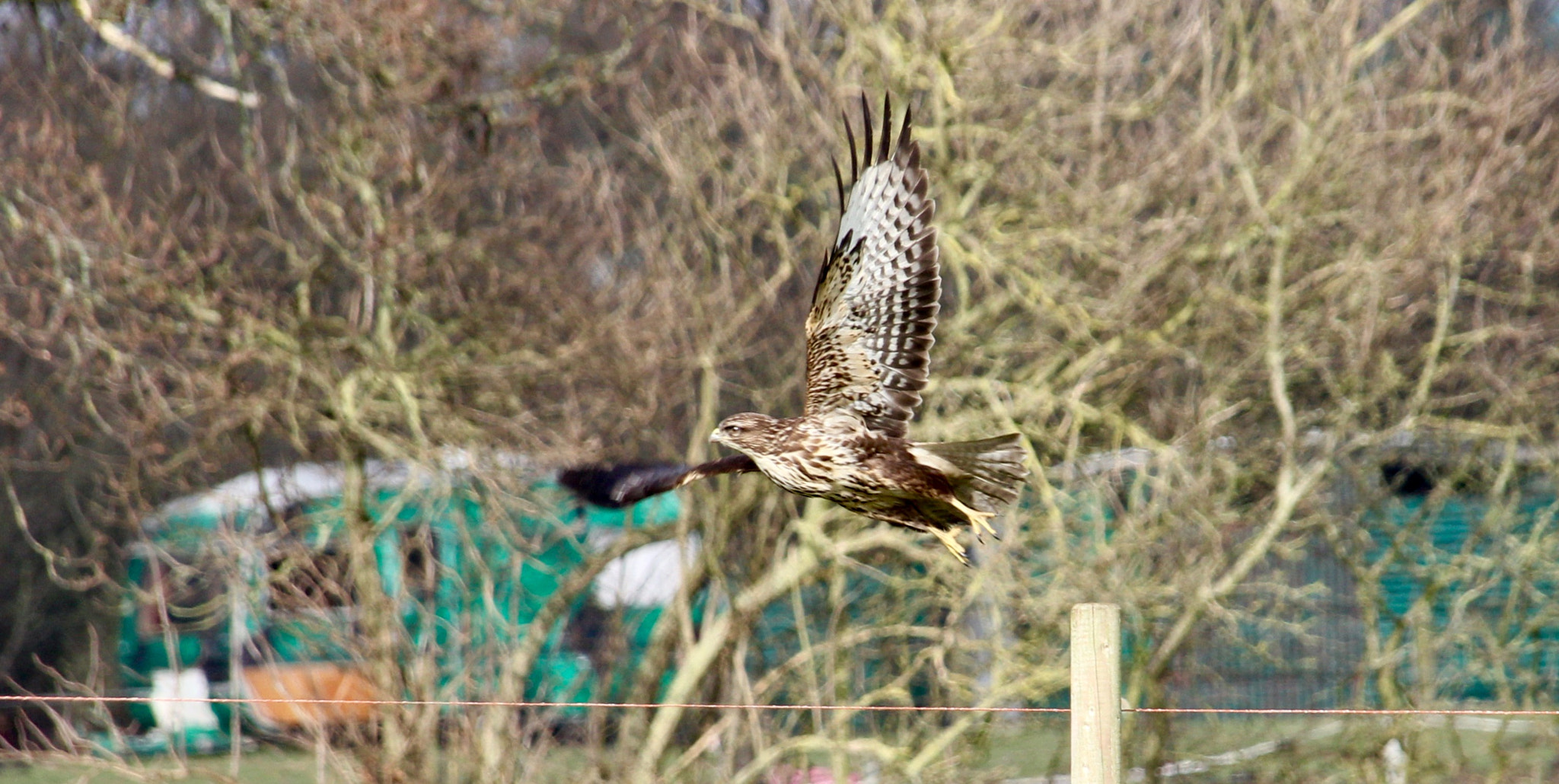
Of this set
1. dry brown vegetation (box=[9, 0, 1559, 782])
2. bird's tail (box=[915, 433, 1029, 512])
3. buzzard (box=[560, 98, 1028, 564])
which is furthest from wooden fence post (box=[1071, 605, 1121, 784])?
dry brown vegetation (box=[9, 0, 1559, 782])

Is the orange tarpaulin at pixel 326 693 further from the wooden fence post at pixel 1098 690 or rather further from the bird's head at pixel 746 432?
the wooden fence post at pixel 1098 690

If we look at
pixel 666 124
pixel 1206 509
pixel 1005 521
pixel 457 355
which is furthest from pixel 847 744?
pixel 666 124

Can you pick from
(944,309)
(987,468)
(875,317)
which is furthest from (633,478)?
(944,309)

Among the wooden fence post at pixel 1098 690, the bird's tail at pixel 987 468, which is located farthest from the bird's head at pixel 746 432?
the wooden fence post at pixel 1098 690

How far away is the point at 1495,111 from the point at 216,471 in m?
6.35

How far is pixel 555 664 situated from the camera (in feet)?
30.7

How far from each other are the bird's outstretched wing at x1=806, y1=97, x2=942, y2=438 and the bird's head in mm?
253

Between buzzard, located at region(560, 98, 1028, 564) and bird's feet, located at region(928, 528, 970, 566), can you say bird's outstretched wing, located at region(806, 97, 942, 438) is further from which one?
bird's feet, located at region(928, 528, 970, 566)

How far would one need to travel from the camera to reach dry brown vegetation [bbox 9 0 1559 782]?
7336mm

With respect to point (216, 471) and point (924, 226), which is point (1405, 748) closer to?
point (924, 226)

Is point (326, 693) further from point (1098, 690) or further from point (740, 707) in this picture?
point (1098, 690)

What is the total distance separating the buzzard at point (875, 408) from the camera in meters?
4.36

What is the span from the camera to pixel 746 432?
4457 mm

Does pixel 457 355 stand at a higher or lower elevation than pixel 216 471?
higher
